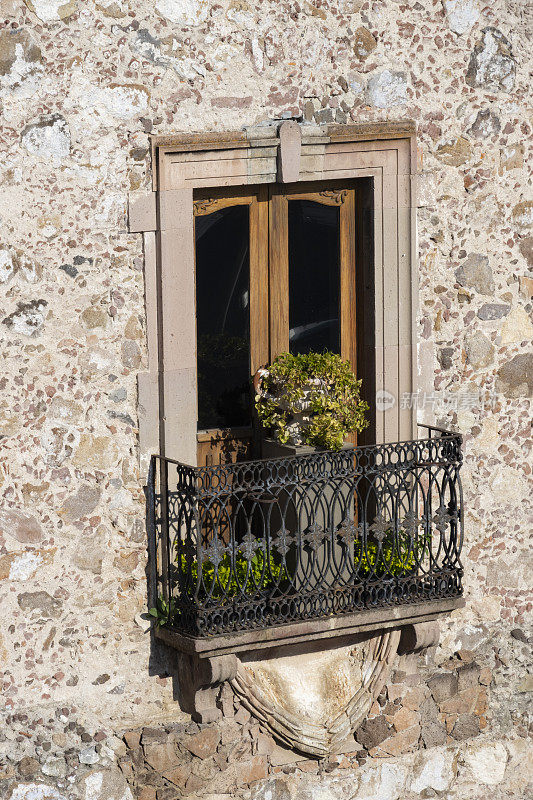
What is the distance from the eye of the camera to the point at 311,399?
9.05 metres

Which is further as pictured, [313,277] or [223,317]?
[313,277]

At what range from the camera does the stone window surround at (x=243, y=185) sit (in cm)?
882

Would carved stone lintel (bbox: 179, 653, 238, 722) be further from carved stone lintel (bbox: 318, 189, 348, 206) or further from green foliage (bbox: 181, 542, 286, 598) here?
carved stone lintel (bbox: 318, 189, 348, 206)

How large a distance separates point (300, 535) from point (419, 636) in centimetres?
128

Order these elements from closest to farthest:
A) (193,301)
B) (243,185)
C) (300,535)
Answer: (300,535), (193,301), (243,185)

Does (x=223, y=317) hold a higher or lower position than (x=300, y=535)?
higher

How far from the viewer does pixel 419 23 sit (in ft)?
30.7

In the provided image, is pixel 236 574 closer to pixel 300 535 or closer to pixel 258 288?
pixel 300 535

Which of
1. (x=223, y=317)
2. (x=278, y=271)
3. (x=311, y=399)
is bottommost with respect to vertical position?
(x=311, y=399)

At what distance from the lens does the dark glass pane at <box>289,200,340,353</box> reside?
9.45 meters

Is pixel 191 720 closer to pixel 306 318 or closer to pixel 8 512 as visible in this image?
pixel 8 512

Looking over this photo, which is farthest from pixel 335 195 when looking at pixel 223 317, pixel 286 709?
pixel 286 709

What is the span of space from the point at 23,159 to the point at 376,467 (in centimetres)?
281

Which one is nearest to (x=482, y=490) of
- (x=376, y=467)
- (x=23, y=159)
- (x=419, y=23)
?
(x=376, y=467)
